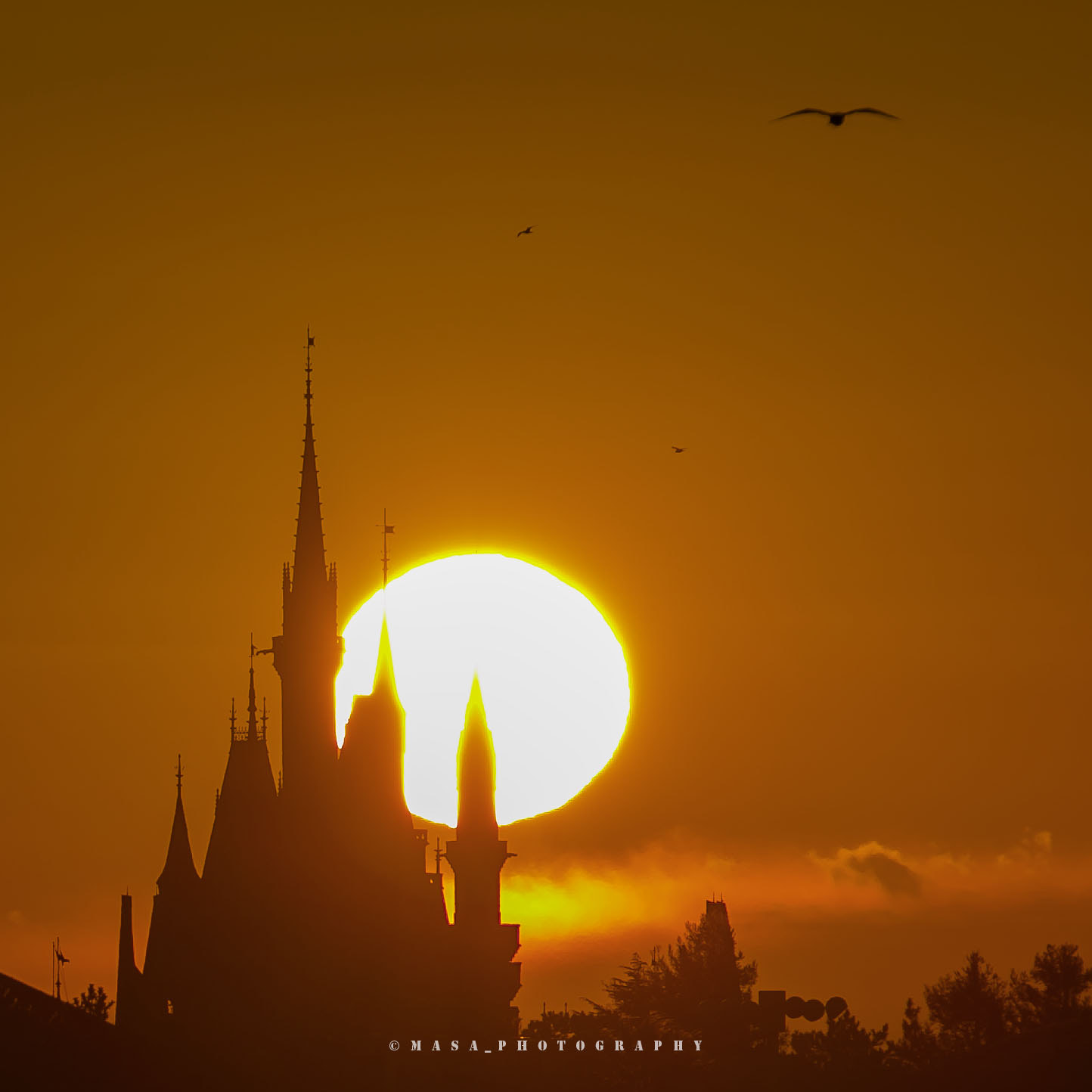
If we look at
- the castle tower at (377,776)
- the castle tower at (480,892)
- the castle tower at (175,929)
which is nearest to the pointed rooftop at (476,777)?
the castle tower at (480,892)

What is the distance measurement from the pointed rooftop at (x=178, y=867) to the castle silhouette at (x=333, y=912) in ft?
0.28

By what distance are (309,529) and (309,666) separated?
890 centimetres

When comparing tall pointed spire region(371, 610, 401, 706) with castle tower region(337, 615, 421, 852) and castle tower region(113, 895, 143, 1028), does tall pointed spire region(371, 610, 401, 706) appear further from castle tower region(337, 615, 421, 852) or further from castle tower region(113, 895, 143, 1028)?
castle tower region(113, 895, 143, 1028)

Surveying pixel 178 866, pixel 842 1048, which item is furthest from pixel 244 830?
pixel 842 1048

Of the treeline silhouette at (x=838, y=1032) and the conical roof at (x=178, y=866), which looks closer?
the treeline silhouette at (x=838, y=1032)

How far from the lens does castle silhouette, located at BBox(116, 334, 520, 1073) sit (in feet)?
339

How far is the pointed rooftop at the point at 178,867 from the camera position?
360 ft

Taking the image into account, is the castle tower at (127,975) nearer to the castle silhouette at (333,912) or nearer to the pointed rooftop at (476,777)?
the castle silhouette at (333,912)

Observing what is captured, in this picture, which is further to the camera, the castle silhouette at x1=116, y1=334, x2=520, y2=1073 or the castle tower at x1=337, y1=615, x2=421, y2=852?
the castle tower at x1=337, y1=615, x2=421, y2=852

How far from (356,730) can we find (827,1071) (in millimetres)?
25252

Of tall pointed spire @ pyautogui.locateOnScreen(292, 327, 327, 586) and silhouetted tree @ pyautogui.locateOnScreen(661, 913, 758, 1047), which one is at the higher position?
tall pointed spire @ pyautogui.locateOnScreen(292, 327, 327, 586)

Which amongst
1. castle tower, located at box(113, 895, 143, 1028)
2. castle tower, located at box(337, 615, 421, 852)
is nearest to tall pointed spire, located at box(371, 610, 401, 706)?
castle tower, located at box(337, 615, 421, 852)

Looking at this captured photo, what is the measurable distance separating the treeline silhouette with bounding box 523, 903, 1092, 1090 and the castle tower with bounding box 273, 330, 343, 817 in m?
15.5

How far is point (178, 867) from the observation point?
11025 cm
